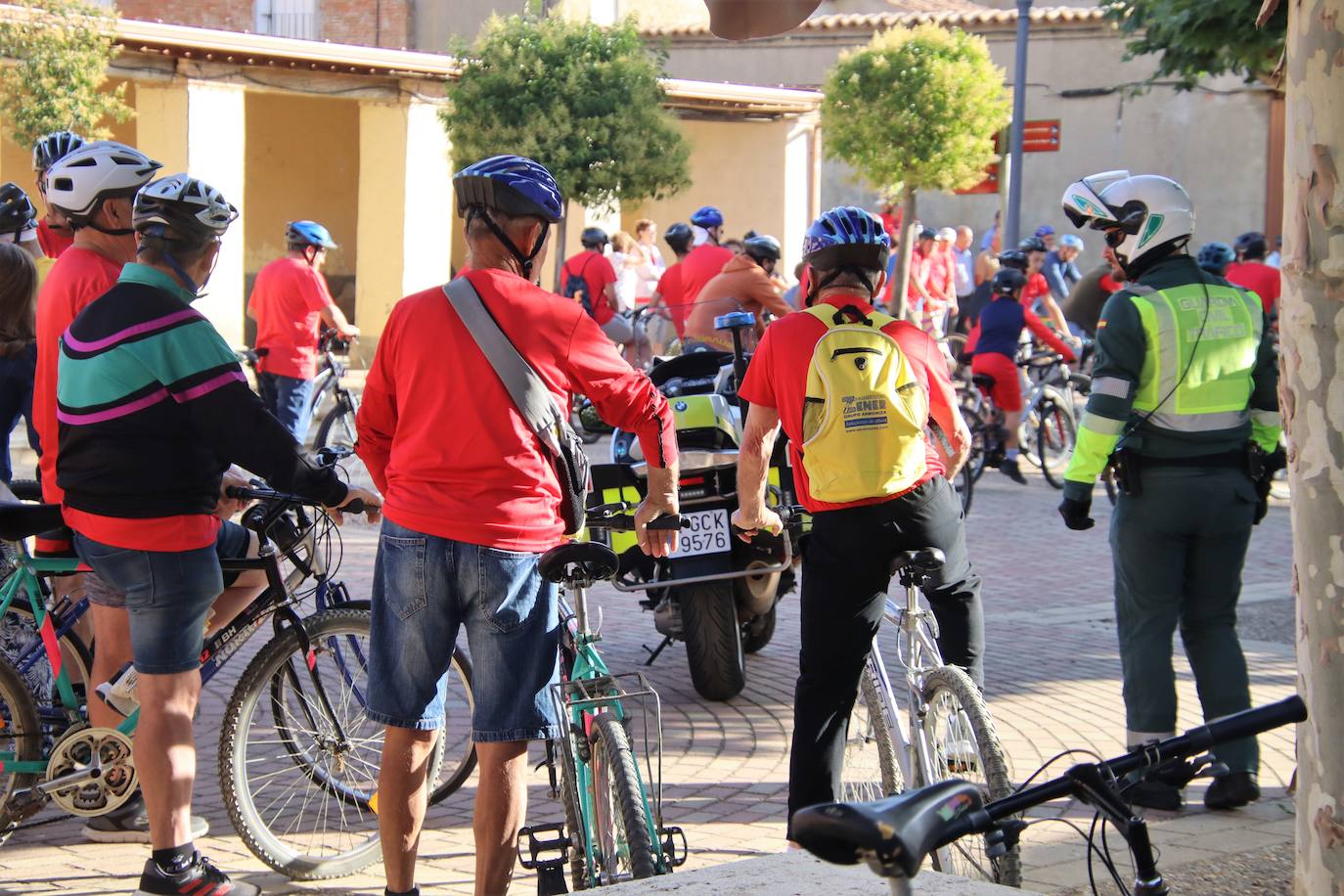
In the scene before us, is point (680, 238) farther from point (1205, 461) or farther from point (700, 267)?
point (1205, 461)

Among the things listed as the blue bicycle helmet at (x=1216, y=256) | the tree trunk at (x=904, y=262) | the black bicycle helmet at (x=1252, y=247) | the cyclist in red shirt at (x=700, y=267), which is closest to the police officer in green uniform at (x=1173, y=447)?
the blue bicycle helmet at (x=1216, y=256)

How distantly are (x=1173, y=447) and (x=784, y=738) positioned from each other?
Result: 1.92 metres

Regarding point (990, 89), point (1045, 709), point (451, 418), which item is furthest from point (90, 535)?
point (990, 89)

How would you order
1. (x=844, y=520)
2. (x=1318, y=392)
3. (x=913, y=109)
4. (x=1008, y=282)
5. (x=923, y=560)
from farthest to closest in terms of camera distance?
(x=913, y=109)
(x=1008, y=282)
(x=844, y=520)
(x=923, y=560)
(x=1318, y=392)

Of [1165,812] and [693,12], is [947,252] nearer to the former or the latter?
[693,12]

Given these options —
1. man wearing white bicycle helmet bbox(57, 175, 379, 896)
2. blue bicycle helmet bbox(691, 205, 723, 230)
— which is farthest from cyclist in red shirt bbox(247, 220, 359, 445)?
man wearing white bicycle helmet bbox(57, 175, 379, 896)

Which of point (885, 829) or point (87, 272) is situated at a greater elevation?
point (87, 272)

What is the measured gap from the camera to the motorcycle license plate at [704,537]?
21.2 ft

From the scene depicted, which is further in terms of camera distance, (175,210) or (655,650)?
(655,650)

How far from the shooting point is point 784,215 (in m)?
27.1

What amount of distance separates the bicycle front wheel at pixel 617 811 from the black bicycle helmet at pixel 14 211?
455 centimetres

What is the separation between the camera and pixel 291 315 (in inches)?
479

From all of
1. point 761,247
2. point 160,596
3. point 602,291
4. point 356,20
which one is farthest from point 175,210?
point 356,20

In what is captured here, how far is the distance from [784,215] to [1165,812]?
22274 mm
